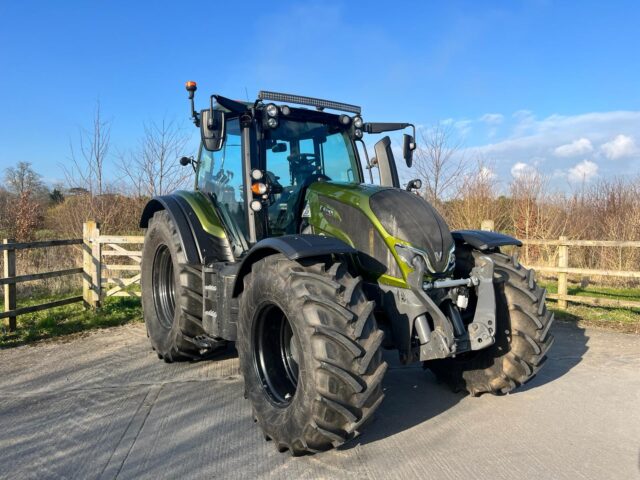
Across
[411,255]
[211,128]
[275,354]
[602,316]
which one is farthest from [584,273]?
[211,128]

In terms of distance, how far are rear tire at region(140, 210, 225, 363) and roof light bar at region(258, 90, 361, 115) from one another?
162cm

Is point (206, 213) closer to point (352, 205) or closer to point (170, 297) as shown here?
point (170, 297)

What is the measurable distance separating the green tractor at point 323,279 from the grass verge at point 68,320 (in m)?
1.99

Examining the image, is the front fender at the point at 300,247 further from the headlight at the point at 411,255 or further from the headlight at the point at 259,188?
the headlight at the point at 259,188

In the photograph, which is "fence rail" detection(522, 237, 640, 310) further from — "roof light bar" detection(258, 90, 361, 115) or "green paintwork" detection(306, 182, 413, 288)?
"green paintwork" detection(306, 182, 413, 288)

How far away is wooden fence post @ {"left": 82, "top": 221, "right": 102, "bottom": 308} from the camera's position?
7875mm

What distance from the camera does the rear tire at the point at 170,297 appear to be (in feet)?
15.4

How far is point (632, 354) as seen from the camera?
552 centimetres

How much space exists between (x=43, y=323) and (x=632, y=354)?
7334 mm

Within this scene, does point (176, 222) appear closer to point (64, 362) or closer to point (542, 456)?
point (64, 362)

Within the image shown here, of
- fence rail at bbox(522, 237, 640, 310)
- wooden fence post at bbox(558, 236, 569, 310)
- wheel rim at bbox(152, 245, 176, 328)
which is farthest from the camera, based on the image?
wooden fence post at bbox(558, 236, 569, 310)

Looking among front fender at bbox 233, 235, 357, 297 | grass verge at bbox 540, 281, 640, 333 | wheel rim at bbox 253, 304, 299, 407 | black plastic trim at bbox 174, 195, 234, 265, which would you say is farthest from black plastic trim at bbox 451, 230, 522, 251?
grass verge at bbox 540, 281, 640, 333

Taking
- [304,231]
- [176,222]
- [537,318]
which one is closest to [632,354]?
[537,318]

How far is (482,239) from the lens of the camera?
401cm
